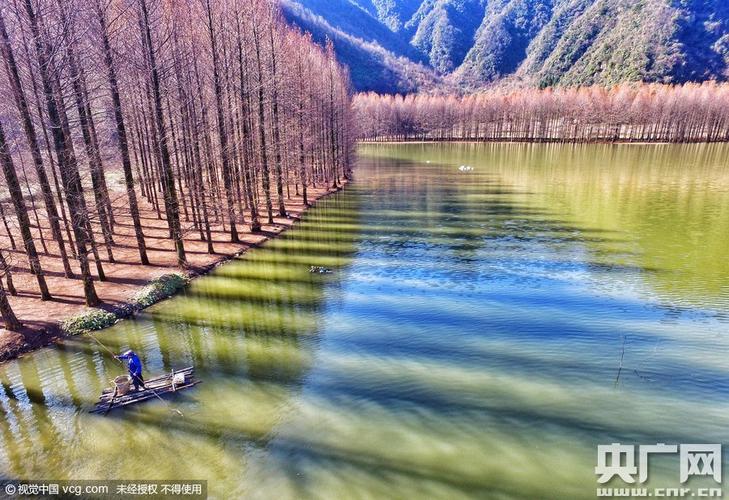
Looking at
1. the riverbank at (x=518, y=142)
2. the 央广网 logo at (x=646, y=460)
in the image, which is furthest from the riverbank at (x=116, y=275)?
the riverbank at (x=518, y=142)

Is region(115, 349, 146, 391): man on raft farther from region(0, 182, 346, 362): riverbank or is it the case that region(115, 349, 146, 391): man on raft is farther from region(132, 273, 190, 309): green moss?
region(132, 273, 190, 309): green moss

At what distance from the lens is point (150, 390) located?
Answer: 12469 millimetres

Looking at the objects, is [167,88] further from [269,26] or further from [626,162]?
[626,162]

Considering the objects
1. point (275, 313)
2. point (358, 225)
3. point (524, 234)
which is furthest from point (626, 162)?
point (275, 313)

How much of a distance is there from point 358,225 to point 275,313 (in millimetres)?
17653

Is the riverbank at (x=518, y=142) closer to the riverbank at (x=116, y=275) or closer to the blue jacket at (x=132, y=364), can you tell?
the riverbank at (x=116, y=275)

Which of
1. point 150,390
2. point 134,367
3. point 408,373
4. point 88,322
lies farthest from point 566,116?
point 134,367

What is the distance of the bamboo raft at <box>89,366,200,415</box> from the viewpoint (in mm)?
11977

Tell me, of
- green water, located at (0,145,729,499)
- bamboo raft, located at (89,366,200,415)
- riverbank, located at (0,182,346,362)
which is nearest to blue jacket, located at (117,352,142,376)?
bamboo raft, located at (89,366,200,415)

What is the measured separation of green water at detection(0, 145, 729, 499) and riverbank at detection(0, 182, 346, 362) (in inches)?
48.3

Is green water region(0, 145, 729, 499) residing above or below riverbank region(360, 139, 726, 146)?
below

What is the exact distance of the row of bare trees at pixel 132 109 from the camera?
15.3 metres

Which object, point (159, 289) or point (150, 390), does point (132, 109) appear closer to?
point (159, 289)

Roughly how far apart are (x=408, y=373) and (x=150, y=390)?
8.61 m
